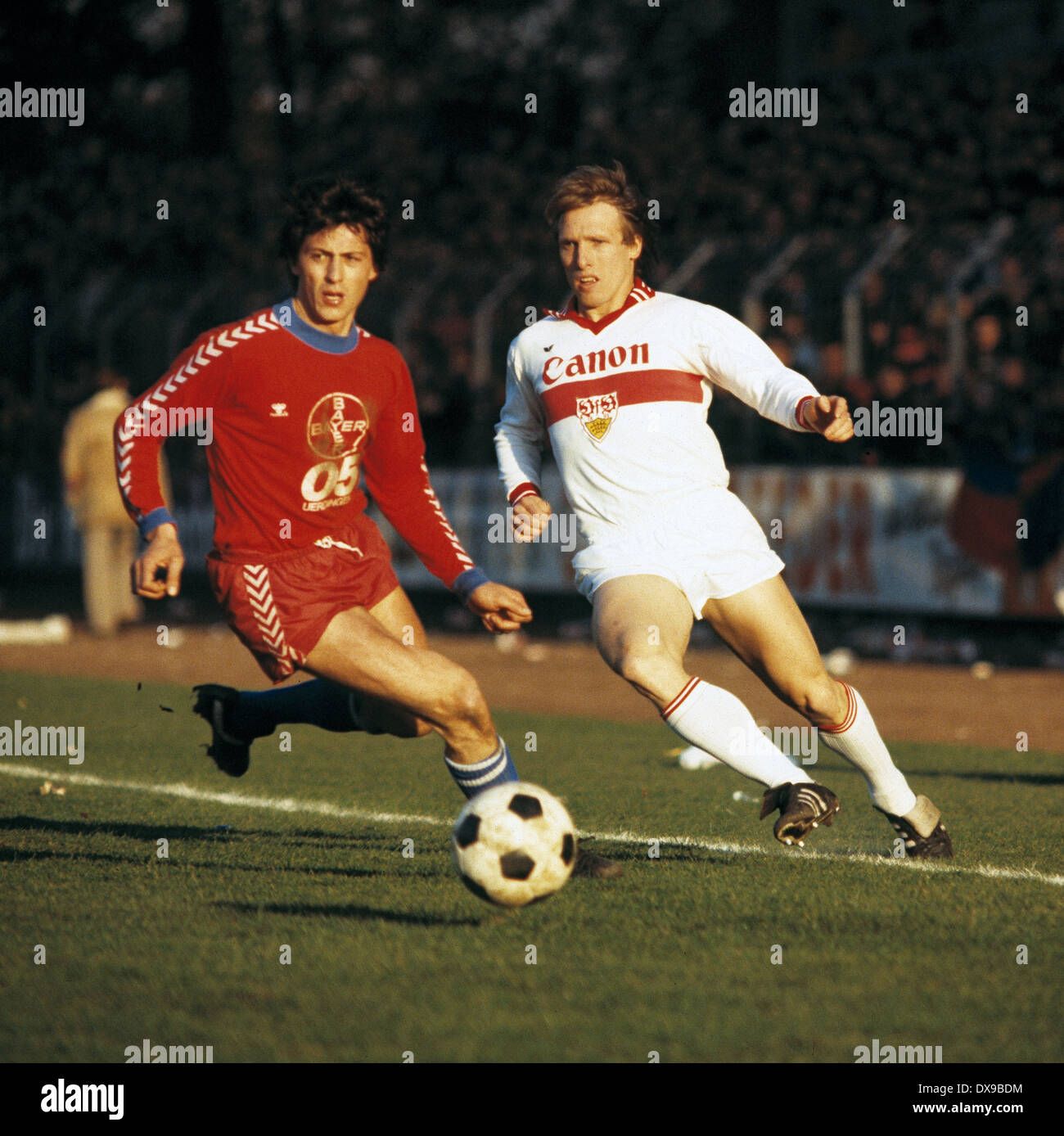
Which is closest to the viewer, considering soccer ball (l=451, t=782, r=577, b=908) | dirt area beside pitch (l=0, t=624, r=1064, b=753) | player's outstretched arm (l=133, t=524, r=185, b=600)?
soccer ball (l=451, t=782, r=577, b=908)

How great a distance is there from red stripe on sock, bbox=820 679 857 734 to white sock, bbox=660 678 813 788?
34 centimetres

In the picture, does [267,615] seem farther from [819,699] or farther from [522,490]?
[819,699]

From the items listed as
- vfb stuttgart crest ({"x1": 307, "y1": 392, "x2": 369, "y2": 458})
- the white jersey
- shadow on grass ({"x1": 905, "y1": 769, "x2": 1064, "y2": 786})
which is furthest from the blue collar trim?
shadow on grass ({"x1": 905, "y1": 769, "x2": 1064, "y2": 786})

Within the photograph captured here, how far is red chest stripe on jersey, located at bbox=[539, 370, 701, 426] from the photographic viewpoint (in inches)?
225

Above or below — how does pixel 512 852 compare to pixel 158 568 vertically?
below

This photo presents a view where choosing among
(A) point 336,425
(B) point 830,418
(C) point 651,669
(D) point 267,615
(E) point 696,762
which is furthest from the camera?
(E) point 696,762

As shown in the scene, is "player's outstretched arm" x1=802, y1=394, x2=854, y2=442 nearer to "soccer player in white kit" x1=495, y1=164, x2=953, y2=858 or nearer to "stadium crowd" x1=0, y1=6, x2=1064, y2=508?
"soccer player in white kit" x1=495, y1=164, x2=953, y2=858

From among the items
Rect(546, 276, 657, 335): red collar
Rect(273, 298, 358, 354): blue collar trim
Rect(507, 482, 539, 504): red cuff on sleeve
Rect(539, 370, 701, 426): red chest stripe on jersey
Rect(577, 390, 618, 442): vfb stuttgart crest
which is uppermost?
Rect(546, 276, 657, 335): red collar

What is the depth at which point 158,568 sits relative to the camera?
5156 millimetres

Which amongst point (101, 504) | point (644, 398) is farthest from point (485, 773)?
point (101, 504)

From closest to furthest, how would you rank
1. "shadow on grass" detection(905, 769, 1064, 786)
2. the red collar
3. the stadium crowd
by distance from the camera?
the red collar → "shadow on grass" detection(905, 769, 1064, 786) → the stadium crowd

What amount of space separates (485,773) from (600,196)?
6.17 ft

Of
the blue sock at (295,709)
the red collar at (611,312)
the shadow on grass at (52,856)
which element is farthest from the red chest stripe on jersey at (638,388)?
the shadow on grass at (52,856)
